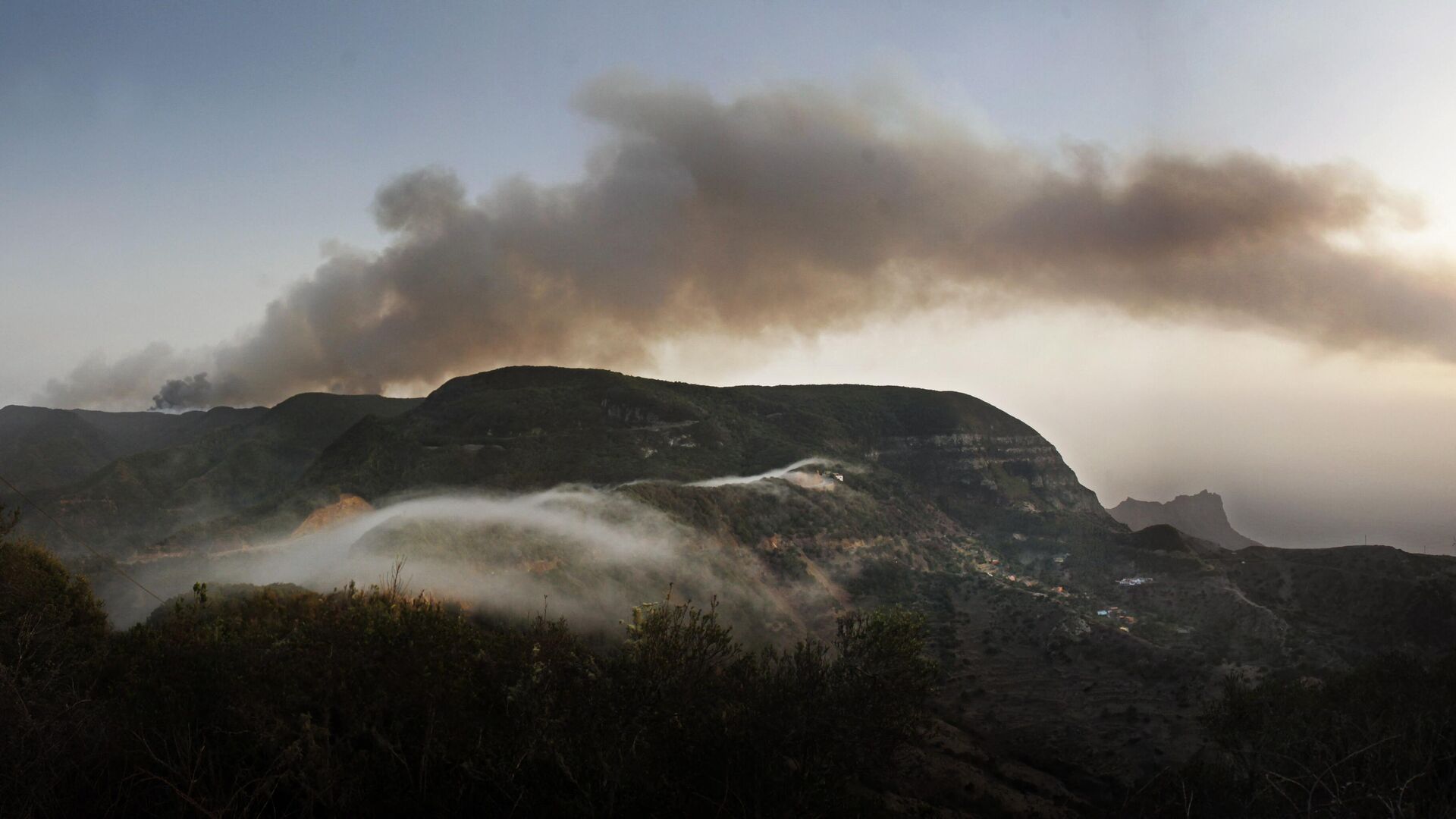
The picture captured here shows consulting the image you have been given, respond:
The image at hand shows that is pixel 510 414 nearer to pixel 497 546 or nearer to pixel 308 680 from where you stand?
pixel 497 546

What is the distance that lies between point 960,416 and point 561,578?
143 m

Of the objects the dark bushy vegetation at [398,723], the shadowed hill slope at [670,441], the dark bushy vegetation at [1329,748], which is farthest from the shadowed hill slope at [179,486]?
the dark bushy vegetation at [1329,748]

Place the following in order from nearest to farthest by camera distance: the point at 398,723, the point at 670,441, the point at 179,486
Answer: the point at 398,723
the point at 670,441
the point at 179,486

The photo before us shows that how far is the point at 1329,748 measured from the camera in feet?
102

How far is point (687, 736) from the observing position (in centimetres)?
2259

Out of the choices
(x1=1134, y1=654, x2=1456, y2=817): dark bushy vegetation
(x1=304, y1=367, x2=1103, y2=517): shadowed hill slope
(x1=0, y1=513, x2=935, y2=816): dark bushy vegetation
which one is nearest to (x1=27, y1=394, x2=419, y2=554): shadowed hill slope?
(x1=304, y1=367, x2=1103, y2=517): shadowed hill slope

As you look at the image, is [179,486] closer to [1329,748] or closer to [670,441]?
[670,441]

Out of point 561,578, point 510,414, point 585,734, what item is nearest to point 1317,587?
point 561,578

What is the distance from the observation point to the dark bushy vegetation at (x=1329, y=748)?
26.2 m

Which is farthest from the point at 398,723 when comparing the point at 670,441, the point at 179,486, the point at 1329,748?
the point at 179,486

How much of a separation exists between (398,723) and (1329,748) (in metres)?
38.5

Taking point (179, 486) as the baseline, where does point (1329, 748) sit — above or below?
above

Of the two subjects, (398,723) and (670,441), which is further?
(670,441)

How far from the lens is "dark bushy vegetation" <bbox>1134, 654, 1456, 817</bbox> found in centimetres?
2616
